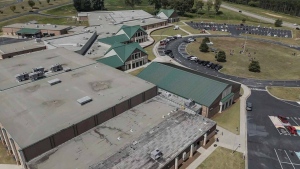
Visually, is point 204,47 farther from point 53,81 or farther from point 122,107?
point 53,81

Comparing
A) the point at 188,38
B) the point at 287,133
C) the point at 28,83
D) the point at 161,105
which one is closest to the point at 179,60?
the point at 188,38

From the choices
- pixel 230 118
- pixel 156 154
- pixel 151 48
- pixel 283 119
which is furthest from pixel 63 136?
pixel 151 48

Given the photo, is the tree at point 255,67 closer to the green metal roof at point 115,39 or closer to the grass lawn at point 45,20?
the green metal roof at point 115,39

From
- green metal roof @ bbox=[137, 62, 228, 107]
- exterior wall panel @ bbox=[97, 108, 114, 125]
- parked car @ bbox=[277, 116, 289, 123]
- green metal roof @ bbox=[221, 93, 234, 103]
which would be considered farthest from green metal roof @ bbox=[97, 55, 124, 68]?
parked car @ bbox=[277, 116, 289, 123]

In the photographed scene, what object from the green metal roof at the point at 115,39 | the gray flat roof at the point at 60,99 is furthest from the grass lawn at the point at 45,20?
the gray flat roof at the point at 60,99

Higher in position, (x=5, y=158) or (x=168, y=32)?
(x=168, y=32)

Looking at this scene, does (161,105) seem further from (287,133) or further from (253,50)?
(253,50)

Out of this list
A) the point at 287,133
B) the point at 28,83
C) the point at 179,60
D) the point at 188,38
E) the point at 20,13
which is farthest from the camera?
the point at 20,13
